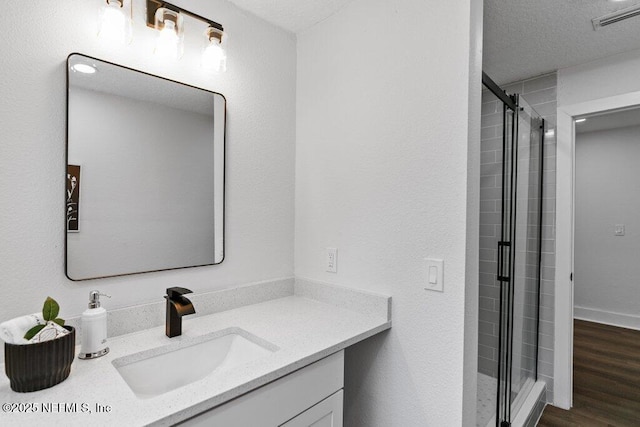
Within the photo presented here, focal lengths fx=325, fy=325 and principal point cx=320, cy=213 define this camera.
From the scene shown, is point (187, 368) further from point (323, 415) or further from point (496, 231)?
point (496, 231)

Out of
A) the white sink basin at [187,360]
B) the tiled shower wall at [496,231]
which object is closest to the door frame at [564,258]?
the tiled shower wall at [496,231]

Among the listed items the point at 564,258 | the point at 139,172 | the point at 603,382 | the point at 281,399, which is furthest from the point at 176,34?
the point at 603,382

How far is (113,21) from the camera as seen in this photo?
1.15m

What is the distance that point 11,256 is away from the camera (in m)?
1.03

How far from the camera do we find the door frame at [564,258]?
231cm

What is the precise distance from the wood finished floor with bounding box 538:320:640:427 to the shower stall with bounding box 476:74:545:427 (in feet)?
1.49

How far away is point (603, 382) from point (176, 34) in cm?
380

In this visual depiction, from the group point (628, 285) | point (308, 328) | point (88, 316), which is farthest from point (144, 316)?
point (628, 285)

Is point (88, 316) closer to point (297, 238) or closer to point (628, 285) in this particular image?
point (297, 238)

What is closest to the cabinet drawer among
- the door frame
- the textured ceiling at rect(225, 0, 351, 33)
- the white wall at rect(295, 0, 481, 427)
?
the white wall at rect(295, 0, 481, 427)

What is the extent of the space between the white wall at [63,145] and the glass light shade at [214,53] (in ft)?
0.19

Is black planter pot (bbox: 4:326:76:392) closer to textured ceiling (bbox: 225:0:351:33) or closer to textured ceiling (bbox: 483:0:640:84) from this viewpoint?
textured ceiling (bbox: 225:0:351:33)

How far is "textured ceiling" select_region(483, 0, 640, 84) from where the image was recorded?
164 cm

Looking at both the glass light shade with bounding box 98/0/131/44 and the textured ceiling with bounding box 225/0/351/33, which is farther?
the textured ceiling with bounding box 225/0/351/33
